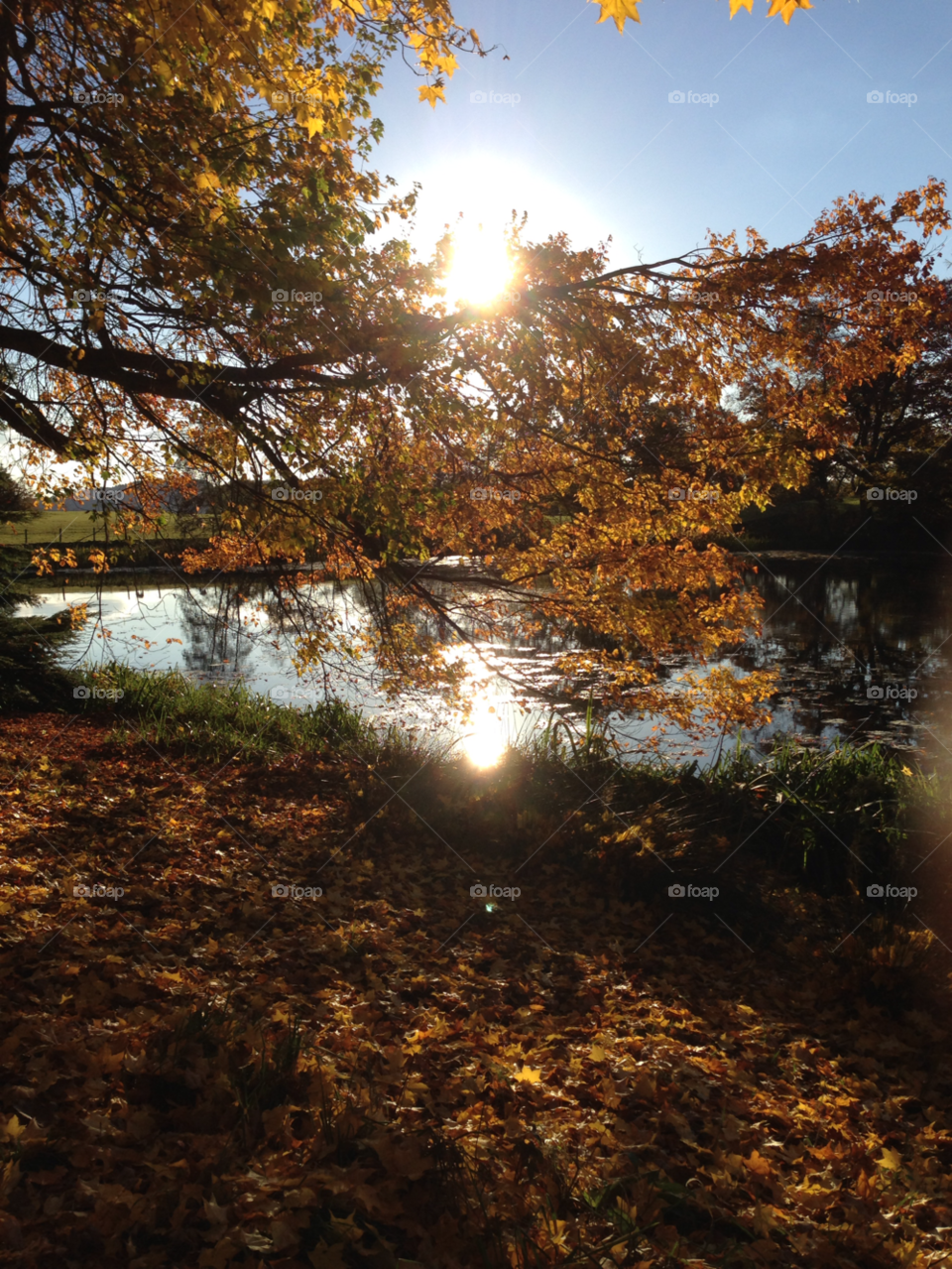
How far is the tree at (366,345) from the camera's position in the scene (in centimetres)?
467

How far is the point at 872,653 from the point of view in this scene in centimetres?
1711

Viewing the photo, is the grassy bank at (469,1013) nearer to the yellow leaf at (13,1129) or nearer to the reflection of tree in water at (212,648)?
the yellow leaf at (13,1129)

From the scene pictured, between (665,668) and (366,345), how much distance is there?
10969 millimetres

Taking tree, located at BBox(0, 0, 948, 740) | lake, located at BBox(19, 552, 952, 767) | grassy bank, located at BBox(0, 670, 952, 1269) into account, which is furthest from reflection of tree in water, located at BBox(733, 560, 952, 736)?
tree, located at BBox(0, 0, 948, 740)

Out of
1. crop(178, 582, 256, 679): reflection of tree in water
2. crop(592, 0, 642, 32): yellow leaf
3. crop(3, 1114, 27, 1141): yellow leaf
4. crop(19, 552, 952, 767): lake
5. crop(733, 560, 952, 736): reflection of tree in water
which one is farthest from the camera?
crop(178, 582, 256, 679): reflection of tree in water

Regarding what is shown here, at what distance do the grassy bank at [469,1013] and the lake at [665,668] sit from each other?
5.54 ft

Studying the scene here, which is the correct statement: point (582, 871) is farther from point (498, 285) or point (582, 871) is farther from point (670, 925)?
point (498, 285)

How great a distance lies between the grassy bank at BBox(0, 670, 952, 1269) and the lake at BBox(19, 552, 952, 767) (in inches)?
66.4

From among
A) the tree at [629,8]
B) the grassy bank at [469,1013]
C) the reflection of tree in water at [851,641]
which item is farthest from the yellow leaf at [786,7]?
the reflection of tree in water at [851,641]

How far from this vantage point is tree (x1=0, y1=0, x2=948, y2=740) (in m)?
4.67

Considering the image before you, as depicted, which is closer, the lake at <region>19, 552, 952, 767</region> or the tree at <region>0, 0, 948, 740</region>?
the tree at <region>0, 0, 948, 740</region>

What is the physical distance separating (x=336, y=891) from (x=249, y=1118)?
9.87 feet

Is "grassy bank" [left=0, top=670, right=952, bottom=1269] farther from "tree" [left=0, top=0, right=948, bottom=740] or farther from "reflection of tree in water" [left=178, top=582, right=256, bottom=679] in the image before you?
"reflection of tree in water" [left=178, top=582, right=256, bottom=679]

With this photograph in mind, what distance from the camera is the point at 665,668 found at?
14391mm
